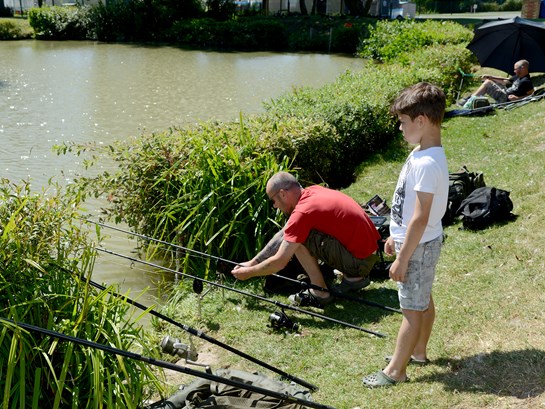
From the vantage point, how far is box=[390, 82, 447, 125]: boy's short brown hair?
3582mm

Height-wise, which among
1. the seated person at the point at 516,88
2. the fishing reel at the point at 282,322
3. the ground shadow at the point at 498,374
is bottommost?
the fishing reel at the point at 282,322

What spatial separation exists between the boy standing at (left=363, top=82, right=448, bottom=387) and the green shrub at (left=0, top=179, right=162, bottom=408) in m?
1.50

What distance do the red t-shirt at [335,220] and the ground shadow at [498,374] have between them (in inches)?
52.0

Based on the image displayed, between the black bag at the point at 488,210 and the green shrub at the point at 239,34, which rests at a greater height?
the green shrub at the point at 239,34

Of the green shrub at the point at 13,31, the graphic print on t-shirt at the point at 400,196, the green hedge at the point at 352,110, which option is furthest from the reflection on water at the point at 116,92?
the graphic print on t-shirt at the point at 400,196

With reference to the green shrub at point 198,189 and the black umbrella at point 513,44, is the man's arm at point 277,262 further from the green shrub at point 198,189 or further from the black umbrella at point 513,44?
the black umbrella at point 513,44

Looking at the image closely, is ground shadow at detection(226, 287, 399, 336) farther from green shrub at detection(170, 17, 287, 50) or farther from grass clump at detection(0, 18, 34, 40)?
grass clump at detection(0, 18, 34, 40)

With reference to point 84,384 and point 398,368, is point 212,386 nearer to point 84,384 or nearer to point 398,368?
point 84,384

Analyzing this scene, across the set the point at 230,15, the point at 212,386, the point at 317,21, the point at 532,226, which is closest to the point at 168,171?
the point at 212,386

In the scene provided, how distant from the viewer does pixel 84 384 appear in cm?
360

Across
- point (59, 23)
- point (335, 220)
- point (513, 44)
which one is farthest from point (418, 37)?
point (59, 23)

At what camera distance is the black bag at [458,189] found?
690 centimetres

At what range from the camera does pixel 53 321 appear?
142 inches

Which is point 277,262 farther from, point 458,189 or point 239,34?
point 239,34
